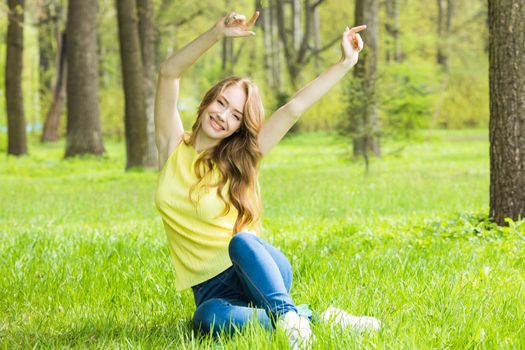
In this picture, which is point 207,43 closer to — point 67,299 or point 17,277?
point 67,299

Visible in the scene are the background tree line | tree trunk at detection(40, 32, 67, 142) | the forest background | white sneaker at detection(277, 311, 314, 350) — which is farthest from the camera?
tree trunk at detection(40, 32, 67, 142)

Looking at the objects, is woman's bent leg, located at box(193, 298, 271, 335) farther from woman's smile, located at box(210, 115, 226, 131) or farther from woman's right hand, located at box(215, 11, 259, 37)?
woman's right hand, located at box(215, 11, 259, 37)

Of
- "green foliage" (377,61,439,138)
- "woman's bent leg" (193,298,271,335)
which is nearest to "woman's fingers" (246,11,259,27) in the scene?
"woman's bent leg" (193,298,271,335)

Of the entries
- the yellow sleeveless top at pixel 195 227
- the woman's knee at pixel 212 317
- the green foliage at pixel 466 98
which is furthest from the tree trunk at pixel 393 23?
the woman's knee at pixel 212 317

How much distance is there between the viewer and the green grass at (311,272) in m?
3.69

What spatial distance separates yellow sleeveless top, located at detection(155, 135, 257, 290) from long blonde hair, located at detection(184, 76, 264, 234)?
5cm

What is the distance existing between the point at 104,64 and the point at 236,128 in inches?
1640

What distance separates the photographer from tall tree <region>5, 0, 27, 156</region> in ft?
77.6

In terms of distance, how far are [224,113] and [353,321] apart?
1.21 meters

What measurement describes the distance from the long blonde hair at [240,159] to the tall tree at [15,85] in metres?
20.2

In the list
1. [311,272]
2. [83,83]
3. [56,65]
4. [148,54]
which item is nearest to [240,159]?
[311,272]

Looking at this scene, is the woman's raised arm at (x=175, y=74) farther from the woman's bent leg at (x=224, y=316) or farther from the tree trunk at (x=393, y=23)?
the tree trunk at (x=393, y=23)

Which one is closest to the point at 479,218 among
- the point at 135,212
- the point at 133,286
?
the point at 133,286

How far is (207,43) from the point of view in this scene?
4109 millimetres
